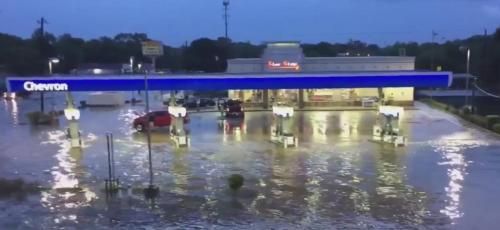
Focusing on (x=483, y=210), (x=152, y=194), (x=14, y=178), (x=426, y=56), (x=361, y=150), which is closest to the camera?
(x=483, y=210)

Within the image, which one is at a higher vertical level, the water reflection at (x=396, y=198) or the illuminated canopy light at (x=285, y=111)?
the illuminated canopy light at (x=285, y=111)

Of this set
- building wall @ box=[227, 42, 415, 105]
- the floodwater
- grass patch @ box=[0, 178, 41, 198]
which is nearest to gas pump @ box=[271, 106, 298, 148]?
the floodwater

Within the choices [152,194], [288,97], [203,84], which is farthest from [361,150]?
[288,97]

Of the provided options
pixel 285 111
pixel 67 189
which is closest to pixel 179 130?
pixel 285 111

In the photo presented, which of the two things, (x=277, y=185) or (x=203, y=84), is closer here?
(x=277, y=185)

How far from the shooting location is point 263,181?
2069 centimetres

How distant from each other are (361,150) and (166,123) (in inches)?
577

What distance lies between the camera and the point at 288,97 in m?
54.0

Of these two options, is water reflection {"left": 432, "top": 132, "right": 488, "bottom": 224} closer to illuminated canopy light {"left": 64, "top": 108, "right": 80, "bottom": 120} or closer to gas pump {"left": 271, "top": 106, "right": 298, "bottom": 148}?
gas pump {"left": 271, "top": 106, "right": 298, "bottom": 148}

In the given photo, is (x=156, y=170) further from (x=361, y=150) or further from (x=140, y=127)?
(x=140, y=127)

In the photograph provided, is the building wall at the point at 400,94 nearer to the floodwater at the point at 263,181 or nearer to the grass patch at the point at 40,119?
the floodwater at the point at 263,181

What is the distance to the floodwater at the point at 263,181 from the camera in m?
15.9

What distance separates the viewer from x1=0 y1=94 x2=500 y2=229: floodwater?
15.9 m

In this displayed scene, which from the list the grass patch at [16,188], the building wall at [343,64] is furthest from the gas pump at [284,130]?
the building wall at [343,64]
